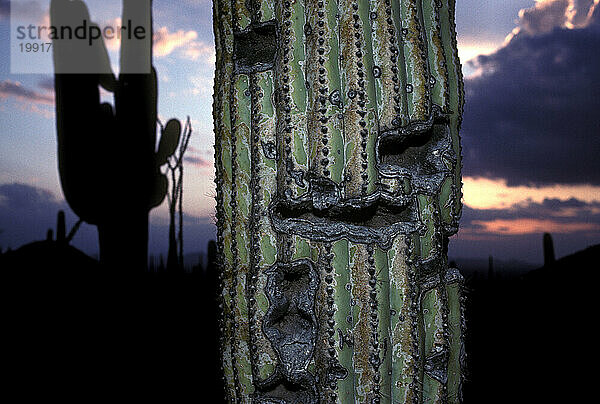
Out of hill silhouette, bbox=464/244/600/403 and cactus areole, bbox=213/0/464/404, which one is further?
hill silhouette, bbox=464/244/600/403

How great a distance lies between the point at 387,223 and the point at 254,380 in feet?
1.53

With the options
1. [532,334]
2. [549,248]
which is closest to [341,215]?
[532,334]

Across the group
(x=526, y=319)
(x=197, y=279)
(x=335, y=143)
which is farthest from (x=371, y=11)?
(x=197, y=279)

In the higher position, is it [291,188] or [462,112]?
[462,112]

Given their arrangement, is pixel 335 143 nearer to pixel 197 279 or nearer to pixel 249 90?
pixel 249 90

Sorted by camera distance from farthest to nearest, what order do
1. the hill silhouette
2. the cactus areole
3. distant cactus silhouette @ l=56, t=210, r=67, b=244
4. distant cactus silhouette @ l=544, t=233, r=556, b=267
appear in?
1. distant cactus silhouette @ l=544, t=233, r=556, b=267
2. distant cactus silhouette @ l=56, t=210, r=67, b=244
3. the hill silhouette
4. the cactus areole

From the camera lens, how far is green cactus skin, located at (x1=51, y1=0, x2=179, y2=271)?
17.9ft

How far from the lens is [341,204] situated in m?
1.13

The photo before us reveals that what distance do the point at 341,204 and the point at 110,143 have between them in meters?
5.07

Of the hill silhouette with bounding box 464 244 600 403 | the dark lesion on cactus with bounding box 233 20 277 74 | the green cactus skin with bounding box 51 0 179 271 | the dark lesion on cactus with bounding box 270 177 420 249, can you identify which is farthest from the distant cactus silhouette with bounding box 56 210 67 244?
the dark lesion on cactus with bounding box 270 177 420 249

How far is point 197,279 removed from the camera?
7.12 metres

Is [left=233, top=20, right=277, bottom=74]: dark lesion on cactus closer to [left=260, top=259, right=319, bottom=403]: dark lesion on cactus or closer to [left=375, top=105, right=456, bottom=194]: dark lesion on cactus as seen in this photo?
[left=375, top=105, right=456, bottom=194]: dark lesion on cactus

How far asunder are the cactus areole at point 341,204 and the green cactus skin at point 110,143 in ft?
15.4

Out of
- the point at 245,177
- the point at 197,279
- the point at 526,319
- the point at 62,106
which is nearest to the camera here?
the point at 245,177
